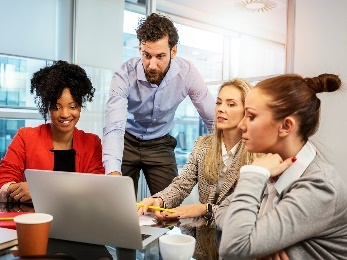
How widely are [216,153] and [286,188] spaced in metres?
0.85

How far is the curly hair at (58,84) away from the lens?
1.94 metres

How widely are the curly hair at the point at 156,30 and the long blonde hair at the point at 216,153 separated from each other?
513 millimetres

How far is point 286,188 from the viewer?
41.3 inches

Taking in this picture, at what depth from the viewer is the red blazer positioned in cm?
186

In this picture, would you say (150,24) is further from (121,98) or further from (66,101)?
(66,101)

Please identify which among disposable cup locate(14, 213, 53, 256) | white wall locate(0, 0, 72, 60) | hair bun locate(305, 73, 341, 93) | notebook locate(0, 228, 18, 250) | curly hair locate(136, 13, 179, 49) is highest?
white wall locate(0, 0, 72, 60)

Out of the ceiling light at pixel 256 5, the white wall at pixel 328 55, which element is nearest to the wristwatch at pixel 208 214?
the white wall at pixel 328 55

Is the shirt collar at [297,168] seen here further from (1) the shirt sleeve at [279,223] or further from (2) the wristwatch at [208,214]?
(2) the wristwatch at [208,214]

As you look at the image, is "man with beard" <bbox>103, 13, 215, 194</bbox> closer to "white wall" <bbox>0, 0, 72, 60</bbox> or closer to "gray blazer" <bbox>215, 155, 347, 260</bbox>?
"gray blazer" <bbox>215, 155, 347, 260</bbox>

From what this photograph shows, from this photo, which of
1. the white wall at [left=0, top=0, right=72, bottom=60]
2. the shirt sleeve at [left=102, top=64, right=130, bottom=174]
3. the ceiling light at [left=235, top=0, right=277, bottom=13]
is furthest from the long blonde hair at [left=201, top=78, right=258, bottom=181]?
the white wall at [left=0, top=0, right=72, bottom=60]

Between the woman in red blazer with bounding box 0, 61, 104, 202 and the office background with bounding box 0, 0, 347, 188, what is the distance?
1652 millimetres

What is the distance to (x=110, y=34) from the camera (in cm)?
402

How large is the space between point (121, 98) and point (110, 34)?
77.2 inches

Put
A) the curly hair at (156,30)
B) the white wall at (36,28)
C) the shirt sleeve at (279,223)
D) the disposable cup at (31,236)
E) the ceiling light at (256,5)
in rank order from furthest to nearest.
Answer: the white wall at (36,28), the ceiling light at (256,5), the curly hair at (156,30), the shirt sleeve at (279,223), the disposable cup at (31,236)
